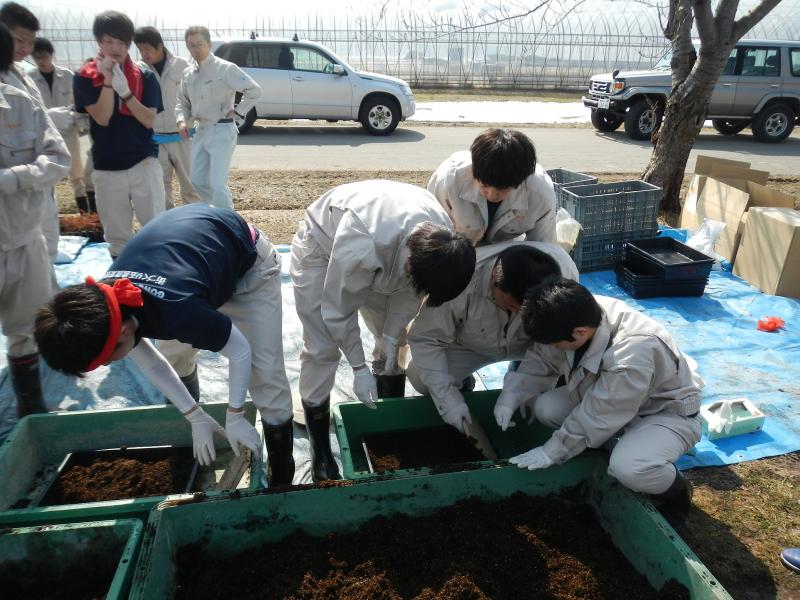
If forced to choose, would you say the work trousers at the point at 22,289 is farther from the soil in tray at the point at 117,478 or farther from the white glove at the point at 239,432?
the white glove at the point at 239,432

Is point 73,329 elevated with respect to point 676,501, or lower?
elevated

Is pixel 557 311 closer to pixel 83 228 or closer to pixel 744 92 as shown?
pixel 83 228

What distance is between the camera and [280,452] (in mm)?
2506

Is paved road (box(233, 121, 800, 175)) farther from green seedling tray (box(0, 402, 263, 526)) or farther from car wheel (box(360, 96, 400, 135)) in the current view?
green seedling tray (box(0, 402, 263, 526))

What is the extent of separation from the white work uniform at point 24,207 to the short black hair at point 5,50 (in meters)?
0.15

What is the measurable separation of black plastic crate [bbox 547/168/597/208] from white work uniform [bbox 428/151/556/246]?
221 cm

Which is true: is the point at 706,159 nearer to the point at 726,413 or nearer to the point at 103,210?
the point at 726,413

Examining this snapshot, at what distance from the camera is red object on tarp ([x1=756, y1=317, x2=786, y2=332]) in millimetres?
3988

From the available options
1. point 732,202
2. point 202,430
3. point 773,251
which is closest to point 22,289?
point 202,430

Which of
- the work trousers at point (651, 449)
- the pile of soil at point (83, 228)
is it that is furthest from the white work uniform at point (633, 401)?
the pile of soil at point (83, 228)

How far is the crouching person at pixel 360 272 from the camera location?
6.68 ft

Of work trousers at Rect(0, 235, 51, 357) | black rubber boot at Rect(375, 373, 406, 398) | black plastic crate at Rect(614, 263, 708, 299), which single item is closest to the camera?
work trousers at Rect(0, 235, 51, 357)

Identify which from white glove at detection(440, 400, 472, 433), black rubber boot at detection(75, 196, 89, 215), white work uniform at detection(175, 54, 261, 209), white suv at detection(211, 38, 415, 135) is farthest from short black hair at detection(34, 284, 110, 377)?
white suv at detection(211, 38, 415, 135)

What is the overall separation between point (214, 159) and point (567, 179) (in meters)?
3.13
